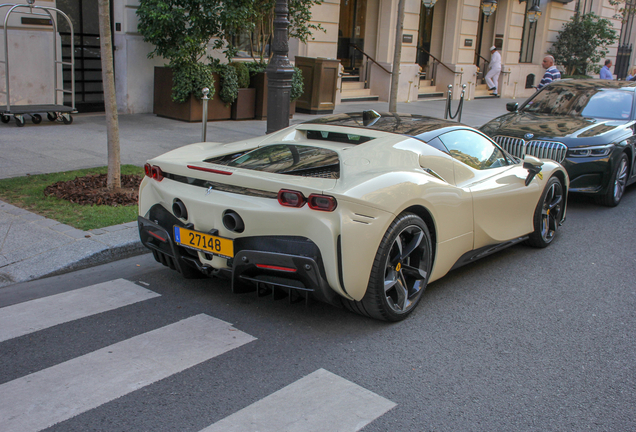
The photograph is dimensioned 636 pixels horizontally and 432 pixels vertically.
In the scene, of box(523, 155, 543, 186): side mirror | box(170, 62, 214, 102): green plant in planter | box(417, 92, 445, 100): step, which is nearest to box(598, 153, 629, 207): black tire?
box(523, 155, 543, 186): side mirror

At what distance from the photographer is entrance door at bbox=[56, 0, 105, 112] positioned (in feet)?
42.8

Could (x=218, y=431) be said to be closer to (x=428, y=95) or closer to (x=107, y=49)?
(x=107, y=49)

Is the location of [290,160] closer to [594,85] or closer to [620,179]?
[620,179]

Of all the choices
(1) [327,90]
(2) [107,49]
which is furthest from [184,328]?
(1) [327,90]

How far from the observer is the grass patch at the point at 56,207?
19.8 feet

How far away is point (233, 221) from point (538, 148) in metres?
5.56

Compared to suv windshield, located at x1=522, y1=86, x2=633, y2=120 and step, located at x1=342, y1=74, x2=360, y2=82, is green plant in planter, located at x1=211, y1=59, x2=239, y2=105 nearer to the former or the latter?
suv windshield, located at x1=522, y1=86, x2=633, y2=120

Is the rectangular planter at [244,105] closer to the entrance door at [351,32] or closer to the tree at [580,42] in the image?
the entrance door at [351,32]

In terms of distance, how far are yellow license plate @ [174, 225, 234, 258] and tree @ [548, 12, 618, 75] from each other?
27.6 m

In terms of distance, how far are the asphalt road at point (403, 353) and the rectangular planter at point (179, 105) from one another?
783 cm

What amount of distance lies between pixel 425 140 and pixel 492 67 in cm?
2175

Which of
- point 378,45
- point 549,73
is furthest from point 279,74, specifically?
point 378,45

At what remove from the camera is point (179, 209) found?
4.21 m

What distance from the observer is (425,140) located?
4.85m
